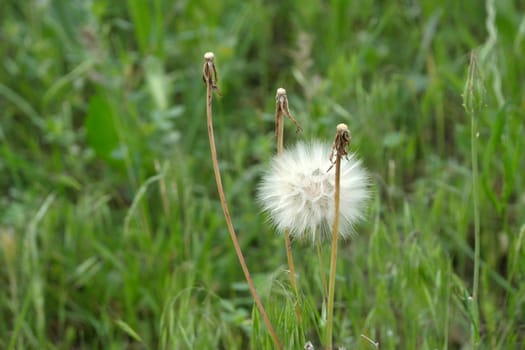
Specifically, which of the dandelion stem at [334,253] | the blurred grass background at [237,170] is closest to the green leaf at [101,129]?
the blurred grass background at [237,170]

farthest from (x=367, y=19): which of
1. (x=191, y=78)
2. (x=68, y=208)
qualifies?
(x=68, y=208)

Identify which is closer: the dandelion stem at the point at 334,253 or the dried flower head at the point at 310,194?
the dandelion stem at the point at 334,253

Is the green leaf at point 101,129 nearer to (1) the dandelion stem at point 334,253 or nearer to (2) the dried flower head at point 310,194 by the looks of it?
(2) the dried flower head at point 310,194

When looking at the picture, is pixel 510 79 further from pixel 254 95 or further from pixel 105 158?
pixel 105 158

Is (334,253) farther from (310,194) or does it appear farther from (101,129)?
(101,129)

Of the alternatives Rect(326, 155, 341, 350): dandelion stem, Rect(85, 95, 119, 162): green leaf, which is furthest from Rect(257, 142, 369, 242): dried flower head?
Rect(85, 95, 119, 162): green leaf

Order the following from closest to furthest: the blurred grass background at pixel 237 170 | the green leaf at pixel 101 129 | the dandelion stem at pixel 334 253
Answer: the dandelion stem at pixel 334 253 < the blurred grass background at pixel 237 170 < the green leaf at pixel 101 129
